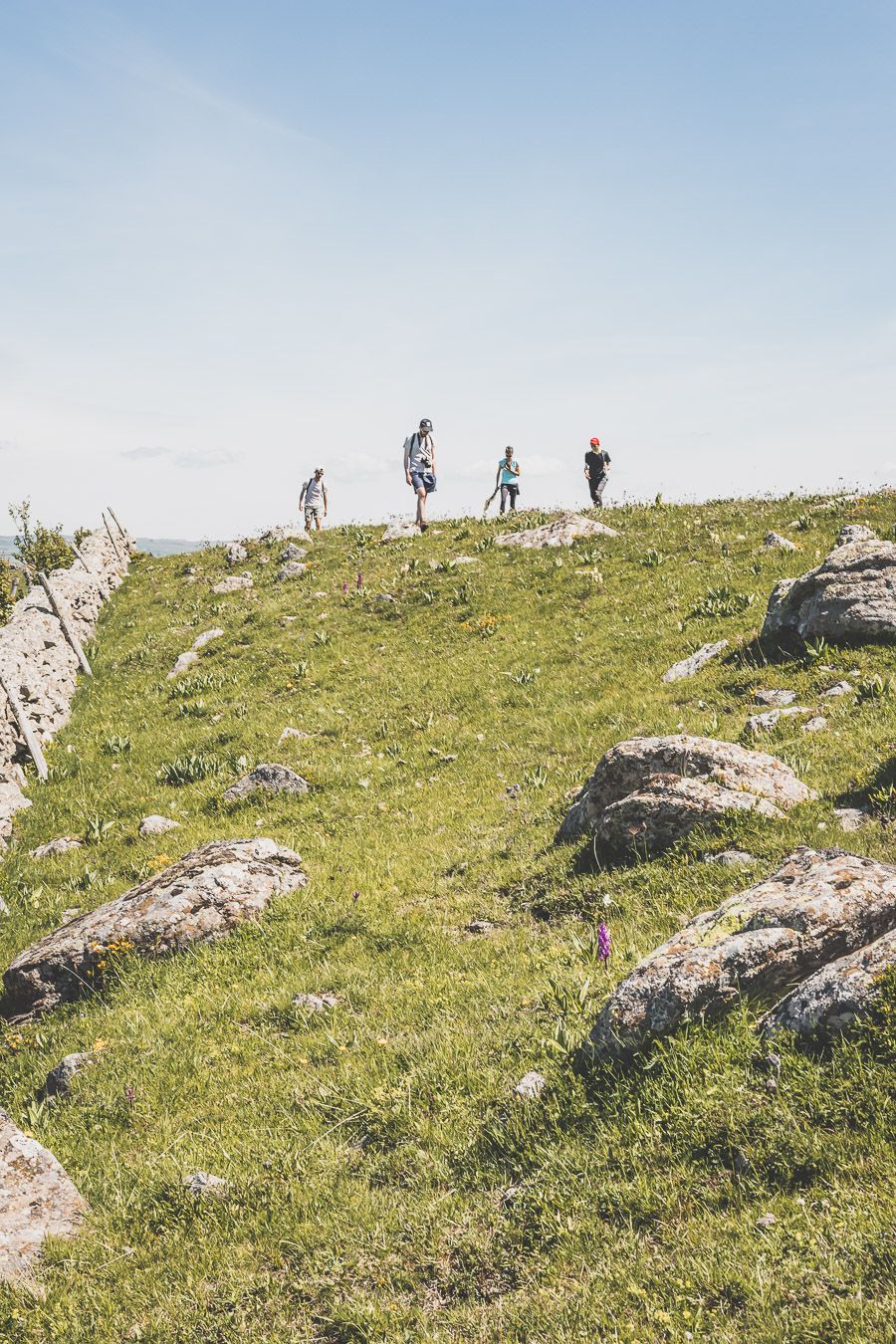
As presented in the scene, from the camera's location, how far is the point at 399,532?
100ft

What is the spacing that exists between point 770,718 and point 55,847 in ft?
39.0

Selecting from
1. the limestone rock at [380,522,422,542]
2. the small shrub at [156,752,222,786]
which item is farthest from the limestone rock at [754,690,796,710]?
the limestone rock at [380,522,422,542]

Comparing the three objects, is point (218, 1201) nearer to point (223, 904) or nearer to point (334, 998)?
point (334, 998)

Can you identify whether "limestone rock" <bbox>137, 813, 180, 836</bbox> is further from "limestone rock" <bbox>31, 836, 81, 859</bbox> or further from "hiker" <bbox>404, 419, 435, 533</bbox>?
"hiker" <bbox>404, 419, 435, 533</bbox>

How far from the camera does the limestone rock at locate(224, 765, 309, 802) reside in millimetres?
13617

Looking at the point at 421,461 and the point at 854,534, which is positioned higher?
the point at 421,461

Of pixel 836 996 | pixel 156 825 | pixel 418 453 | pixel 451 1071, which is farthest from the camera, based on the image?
pixel 418 453

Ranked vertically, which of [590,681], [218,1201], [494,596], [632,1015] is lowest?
[218,1201]

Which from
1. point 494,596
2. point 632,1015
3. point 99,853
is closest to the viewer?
point 632,1015

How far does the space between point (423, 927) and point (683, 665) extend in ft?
26.4

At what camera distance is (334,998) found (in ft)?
25.5

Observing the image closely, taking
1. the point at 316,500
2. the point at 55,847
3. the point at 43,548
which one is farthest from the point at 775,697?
the point at 43,548

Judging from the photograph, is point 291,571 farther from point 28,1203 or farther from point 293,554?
point 28,1203

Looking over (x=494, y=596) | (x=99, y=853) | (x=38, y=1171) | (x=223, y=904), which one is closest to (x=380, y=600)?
(x=494, y=596)
